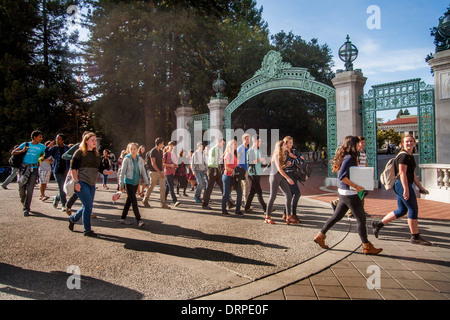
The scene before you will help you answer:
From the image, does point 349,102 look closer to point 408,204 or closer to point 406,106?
point 406,106

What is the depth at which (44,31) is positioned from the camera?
24719 mm

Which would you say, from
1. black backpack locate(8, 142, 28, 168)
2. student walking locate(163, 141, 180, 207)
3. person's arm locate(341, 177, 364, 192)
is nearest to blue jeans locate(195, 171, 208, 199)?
student walking locate(163, 141, 180, 207)

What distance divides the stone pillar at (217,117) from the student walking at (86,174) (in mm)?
9838

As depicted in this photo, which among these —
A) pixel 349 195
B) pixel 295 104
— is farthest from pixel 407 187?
pixel 295 104

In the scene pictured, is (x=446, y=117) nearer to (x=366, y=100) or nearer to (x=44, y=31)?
(x=366, y=100)

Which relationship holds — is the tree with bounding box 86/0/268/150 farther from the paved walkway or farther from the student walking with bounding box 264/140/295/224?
the student walking with bounding box 264/140/295/224

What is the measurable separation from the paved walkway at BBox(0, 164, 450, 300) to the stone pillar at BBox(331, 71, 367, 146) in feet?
16.4

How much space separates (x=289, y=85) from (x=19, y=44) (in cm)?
2092

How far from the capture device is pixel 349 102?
11.4m

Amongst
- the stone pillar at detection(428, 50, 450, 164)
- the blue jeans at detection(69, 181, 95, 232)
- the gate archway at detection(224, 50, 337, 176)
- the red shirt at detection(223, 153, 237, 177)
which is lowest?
the blue jeans at detection(69, 181, 95, 232)

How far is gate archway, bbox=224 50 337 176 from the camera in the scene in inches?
476

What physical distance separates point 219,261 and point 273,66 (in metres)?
10.9

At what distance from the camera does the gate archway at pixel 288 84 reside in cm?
1210

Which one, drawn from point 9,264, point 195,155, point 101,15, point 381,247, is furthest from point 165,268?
point 101,15
